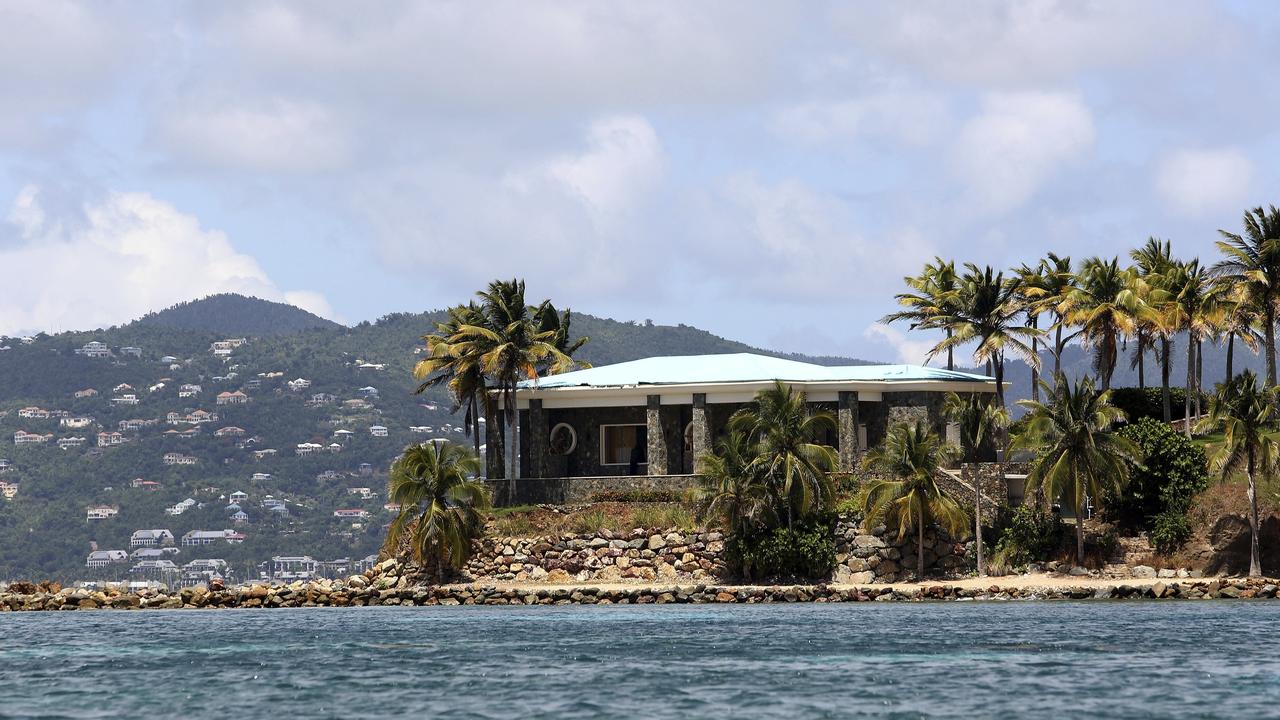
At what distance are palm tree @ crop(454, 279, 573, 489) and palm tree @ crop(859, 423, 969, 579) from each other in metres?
16.1

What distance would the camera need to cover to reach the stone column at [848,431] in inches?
2945

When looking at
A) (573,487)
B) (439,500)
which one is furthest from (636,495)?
(439,500)

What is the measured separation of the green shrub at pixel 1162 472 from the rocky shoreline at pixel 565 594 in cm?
329

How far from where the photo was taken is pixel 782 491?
69312mm

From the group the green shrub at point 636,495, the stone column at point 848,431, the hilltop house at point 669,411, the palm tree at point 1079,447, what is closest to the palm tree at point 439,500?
the hilltop house at point 669,411

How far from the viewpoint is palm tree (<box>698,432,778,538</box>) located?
228 feet

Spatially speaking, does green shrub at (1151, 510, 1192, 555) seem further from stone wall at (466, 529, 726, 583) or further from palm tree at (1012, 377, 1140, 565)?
stone wall at (466, 529, 726, 583)

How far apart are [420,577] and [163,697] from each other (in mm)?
35407

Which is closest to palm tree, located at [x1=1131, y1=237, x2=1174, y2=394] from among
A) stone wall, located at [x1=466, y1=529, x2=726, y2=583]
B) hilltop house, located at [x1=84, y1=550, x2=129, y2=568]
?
stone wall, located at [x1=466, y1=529, x2=726, y2=583]

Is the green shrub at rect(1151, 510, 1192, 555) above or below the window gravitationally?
below

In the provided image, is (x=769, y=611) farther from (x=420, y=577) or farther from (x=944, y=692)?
(x=944, y=692)

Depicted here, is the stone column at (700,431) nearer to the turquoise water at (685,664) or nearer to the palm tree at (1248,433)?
the turquoise water at (685,664)

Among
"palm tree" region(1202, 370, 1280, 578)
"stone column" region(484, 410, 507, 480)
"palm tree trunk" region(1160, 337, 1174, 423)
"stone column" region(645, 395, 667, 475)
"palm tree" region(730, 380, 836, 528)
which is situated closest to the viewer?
"palm tree" region(1202, 370, 1280, 578)

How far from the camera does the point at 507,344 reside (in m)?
77.2
